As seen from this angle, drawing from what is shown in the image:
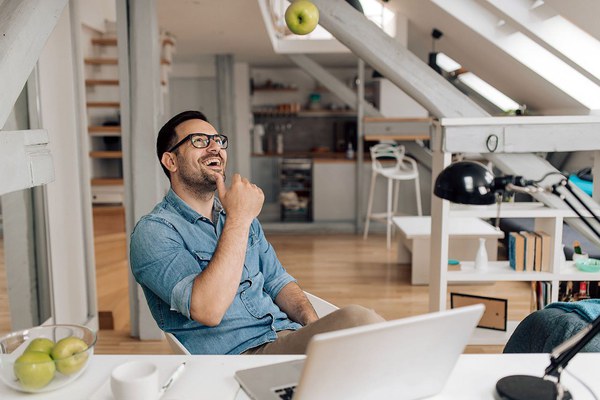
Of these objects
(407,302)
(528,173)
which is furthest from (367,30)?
(407,302)

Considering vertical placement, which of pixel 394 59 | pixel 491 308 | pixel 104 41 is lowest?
pixel 491 308

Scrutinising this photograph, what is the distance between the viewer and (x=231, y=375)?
4.23ft

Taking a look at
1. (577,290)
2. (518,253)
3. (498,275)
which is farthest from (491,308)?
(577,290)

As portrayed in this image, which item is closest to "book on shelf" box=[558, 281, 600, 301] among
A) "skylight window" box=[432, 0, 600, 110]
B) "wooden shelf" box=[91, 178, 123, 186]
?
"skylight window" box=[432, 0, 600, 110]

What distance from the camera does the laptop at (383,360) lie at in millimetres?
954

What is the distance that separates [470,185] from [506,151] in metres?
2.13

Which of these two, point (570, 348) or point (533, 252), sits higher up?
point (570, 348)

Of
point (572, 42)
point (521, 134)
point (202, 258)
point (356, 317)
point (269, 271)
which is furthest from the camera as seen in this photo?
point (572, 42)

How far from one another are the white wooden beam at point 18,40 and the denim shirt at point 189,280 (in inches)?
23.0

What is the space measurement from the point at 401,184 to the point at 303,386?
6.12 metres

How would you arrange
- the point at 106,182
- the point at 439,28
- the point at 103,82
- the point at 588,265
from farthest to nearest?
the point at 106,182
the point at 103,82
the point at 439,28
the point at 588,265

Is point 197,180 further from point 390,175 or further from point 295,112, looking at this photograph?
point 295,112

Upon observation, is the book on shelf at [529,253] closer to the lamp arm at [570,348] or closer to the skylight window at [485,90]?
the lamp arm at [570,348]

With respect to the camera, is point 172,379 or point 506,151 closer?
point 172,379
